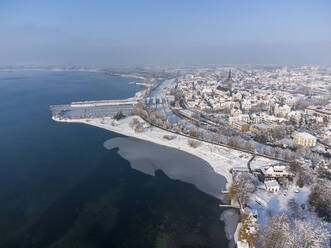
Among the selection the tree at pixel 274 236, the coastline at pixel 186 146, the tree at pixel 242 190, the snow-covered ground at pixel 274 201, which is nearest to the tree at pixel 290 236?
the tree at pixel 274 236

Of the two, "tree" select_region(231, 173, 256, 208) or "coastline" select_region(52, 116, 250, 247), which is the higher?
"tree" select_region(231, 173, 256, 208)

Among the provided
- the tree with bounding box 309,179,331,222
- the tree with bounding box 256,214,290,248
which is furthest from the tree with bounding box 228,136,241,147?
the tree with bounding box 256,214,290,248

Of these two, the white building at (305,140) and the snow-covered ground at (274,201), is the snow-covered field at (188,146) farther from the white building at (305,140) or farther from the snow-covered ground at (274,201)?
the white building at (305,140)

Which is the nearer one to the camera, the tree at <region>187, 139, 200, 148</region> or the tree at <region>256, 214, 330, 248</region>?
the tree at <region>256, 214, 330, 248</region>

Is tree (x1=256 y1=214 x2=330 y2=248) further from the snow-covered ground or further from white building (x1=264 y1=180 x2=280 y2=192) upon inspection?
white building (x1=264 y1=180 x2=280 y2=192)

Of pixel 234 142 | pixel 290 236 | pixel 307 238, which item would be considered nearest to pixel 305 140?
pixel 234 142

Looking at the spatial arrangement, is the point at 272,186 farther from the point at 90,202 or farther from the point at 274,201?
the point at 90,202

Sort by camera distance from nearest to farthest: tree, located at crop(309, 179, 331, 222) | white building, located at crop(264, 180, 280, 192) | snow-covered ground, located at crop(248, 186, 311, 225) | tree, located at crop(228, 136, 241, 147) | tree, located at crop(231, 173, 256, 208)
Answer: tree, located at crop(309, 179, 331, 222)
snow-covered ground, located at crop(248, 186, 311, 225)
tree, located at crop(231, 173, 256, 208)
white building, located at crop(264, 180, 280, 192)
tree, located at crop(228, 136, 241, 147)

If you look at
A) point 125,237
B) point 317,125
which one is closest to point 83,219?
point 125,237

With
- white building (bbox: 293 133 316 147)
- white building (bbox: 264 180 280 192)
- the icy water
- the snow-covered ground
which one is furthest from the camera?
white building (bbox: 293 133 316 147)

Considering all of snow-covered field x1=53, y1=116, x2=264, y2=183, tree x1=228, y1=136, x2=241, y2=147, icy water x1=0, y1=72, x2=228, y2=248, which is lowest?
icy water x1=0, y1=72, x2=228, y2=248
